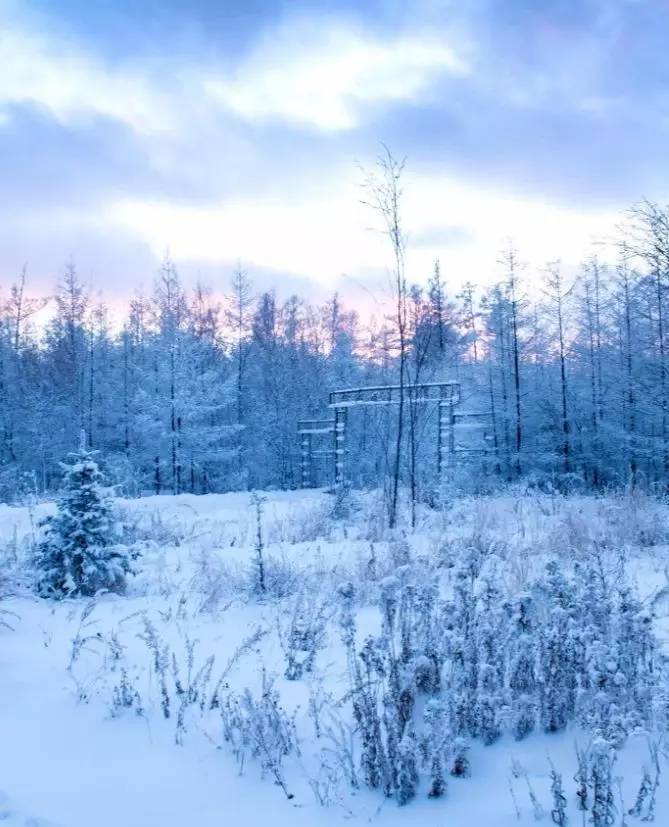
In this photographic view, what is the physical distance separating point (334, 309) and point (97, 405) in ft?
65.1

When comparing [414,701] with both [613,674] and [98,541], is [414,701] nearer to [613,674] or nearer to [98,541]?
[613,674]

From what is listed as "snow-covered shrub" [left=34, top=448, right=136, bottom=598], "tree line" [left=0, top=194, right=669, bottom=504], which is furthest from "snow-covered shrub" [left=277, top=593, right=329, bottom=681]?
"tree line" [left=0, top=194, right=669, bottom=504]

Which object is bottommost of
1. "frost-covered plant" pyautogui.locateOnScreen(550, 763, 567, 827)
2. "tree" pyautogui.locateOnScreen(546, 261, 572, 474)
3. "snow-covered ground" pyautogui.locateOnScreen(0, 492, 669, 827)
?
"snow-covered ground" pyautogui.locateOnScreen(0, 492, 669, 827)

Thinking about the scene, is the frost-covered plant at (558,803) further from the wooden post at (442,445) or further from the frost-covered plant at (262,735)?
the wooden post at (442,445)

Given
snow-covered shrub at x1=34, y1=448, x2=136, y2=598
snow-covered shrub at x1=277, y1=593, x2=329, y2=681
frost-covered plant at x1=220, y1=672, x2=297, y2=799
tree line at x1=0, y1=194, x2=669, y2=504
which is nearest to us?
frost-covered plant at x1=220, y1=672, x2=297, y2=799

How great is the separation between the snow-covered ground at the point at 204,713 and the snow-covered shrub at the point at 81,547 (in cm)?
21

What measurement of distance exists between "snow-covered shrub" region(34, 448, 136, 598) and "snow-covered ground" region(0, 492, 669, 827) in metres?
0.21

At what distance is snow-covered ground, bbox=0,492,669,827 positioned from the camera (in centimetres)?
234

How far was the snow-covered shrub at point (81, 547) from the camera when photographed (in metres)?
5.48

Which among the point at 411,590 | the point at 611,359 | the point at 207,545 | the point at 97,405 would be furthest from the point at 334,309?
the point at 411,590

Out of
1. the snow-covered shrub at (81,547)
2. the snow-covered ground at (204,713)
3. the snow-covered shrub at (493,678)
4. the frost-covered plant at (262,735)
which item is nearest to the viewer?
the snow-covered ground at (204,713)

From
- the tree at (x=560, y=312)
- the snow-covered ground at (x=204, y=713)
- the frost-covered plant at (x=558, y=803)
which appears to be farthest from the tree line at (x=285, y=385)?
the frost-covered plant at (x=558, y=803)

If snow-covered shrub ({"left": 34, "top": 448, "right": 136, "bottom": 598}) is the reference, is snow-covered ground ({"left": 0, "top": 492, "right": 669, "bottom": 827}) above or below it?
below

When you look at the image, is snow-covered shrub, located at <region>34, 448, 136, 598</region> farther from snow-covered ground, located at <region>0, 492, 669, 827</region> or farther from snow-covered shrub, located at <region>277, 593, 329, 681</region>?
snow-covered shrub, located at <region>277, 593, 329, 681</region>
